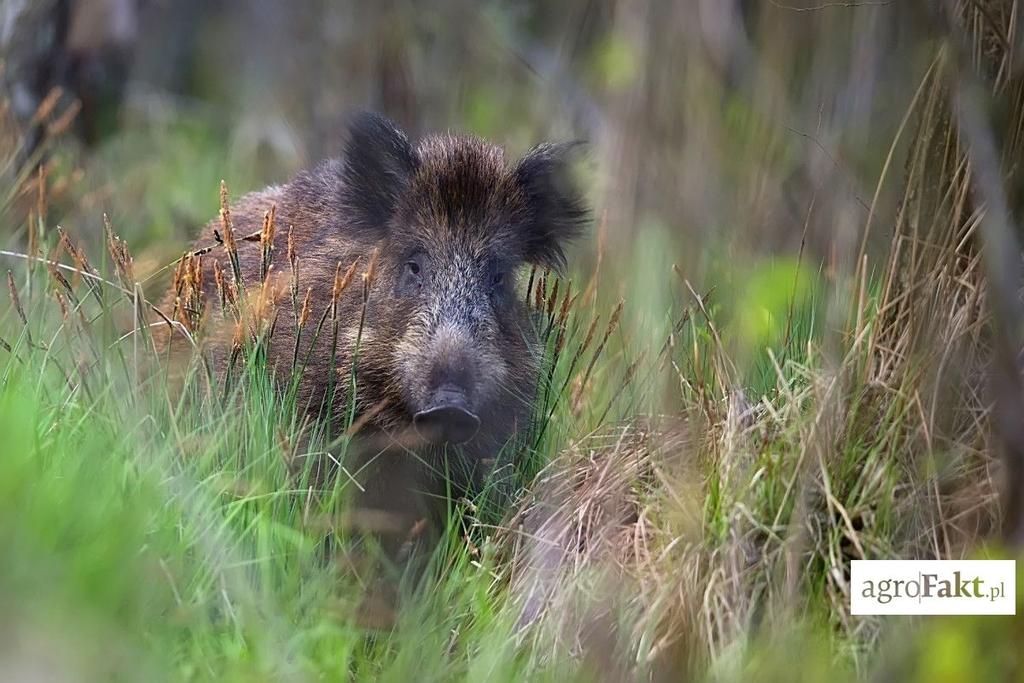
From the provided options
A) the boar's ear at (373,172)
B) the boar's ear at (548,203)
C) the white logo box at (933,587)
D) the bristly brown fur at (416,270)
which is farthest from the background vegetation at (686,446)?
the boar's ear at (373,172)

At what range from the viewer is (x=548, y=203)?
520cm

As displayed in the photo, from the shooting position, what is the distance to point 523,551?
4.02 m

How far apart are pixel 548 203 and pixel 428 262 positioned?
60 cm

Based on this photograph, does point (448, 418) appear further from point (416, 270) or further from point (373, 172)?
point (373, 172)

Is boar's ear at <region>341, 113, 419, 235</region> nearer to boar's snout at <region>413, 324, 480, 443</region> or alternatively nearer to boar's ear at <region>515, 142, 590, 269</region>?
boar's ear at <region>515, 142, 590, 269</region>

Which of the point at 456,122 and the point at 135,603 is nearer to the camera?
the point at 135,603

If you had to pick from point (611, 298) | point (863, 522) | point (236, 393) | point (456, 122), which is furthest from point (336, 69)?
point (863, 522)

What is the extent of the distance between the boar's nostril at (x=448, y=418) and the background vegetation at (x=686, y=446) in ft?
0.98

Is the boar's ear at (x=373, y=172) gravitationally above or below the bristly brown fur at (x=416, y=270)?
above

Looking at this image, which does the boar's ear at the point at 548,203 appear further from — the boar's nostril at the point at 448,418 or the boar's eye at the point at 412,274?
the boar's nostril at the point at 448,418

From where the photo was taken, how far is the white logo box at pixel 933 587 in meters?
3.12

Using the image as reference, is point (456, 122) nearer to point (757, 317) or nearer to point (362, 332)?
point (362, 332)

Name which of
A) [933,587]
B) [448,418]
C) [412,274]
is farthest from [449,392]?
[933,587]

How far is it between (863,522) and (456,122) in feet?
20.6
